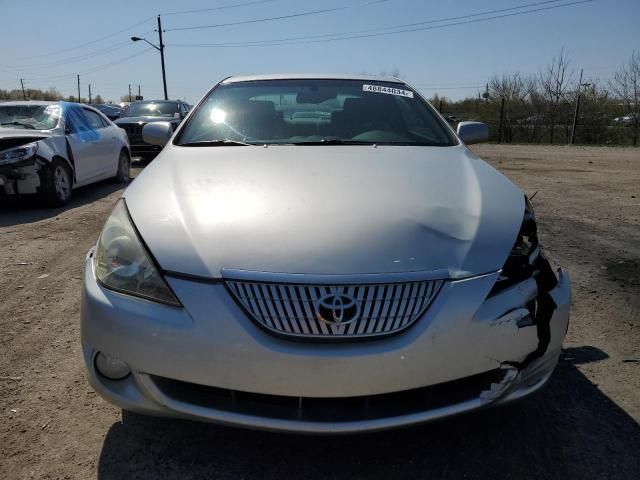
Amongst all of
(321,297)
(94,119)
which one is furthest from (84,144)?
(321,297)

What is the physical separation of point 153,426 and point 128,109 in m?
12.4

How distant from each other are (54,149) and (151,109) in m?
6.59

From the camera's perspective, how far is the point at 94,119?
26.8 ft

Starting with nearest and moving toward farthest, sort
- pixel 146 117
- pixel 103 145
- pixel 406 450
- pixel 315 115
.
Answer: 1. pixel 406 450
2. pixel 315 115
3. pixel 103 145
4. pixel 146 117

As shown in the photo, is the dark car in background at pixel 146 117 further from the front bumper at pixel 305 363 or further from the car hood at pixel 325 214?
the front bumper at pixel 305 363

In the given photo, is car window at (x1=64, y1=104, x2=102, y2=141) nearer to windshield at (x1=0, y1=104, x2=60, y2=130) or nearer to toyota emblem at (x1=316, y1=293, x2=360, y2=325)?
windshield at (x1=0, y1=104, x2=60, y2=130)

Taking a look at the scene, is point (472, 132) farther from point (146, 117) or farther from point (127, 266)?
point (146, 117)

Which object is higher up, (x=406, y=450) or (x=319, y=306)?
(x=319, y=306)

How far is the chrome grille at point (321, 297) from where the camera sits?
63.1 inches

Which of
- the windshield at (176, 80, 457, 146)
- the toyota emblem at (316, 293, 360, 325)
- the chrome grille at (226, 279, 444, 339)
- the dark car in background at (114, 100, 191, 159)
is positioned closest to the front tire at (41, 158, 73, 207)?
the windshield at (176, 80, 457, 146)

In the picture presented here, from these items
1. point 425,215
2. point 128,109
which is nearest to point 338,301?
point 425,215

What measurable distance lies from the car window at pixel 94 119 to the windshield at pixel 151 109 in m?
4.32

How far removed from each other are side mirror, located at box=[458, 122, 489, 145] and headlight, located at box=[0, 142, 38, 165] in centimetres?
518

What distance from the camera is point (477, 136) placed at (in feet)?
11.7
